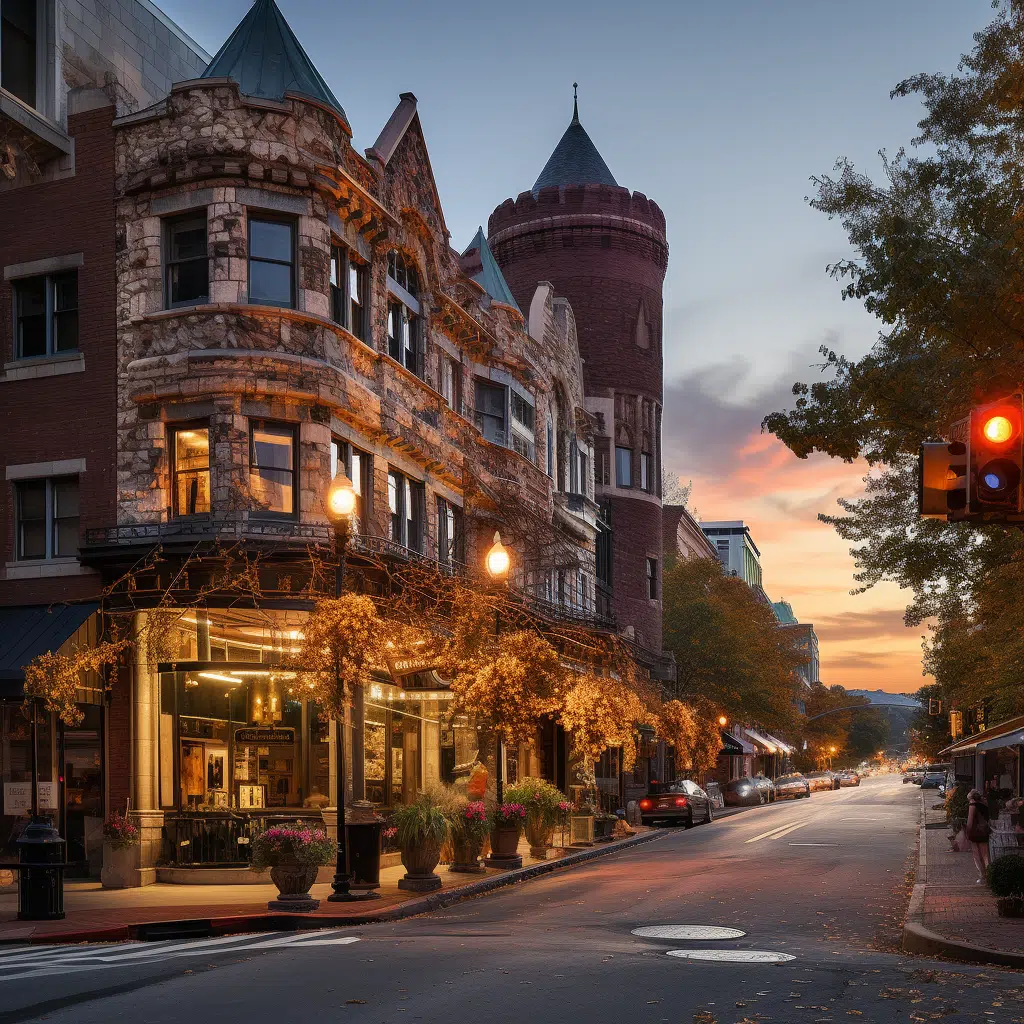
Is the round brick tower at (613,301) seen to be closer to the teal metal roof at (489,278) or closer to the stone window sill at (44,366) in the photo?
the teal metal roof at (489,278)

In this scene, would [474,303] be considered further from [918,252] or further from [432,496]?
[918,252]

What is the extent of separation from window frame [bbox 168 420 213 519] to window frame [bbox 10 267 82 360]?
8.68ft

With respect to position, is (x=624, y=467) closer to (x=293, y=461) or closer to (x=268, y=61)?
(x=268, y=61)

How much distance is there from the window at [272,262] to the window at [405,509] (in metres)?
5.18

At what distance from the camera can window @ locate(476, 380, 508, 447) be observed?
3588 centimetres

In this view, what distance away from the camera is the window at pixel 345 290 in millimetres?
25781

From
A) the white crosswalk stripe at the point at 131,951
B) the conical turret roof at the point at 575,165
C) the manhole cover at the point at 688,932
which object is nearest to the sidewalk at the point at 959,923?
the manhole cover at the point at 688,932

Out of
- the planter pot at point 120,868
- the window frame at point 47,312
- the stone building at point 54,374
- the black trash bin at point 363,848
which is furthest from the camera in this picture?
the window frame at point 47,312

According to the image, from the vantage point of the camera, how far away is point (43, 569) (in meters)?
24.3

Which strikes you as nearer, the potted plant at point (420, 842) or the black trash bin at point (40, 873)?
the black trash bin at point (40, 873)

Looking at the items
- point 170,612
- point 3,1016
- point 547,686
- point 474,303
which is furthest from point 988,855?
point 474,303

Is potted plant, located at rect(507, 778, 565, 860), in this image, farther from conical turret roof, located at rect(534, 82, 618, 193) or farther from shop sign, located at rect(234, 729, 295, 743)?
conical turret roof, located at rect(534, 82, 618, 193)

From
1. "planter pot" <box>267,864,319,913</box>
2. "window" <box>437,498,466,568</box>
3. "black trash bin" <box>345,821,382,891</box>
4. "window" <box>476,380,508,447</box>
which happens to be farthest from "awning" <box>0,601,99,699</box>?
"window" <box>476,380,508,447</box>

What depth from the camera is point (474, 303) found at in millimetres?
34250
